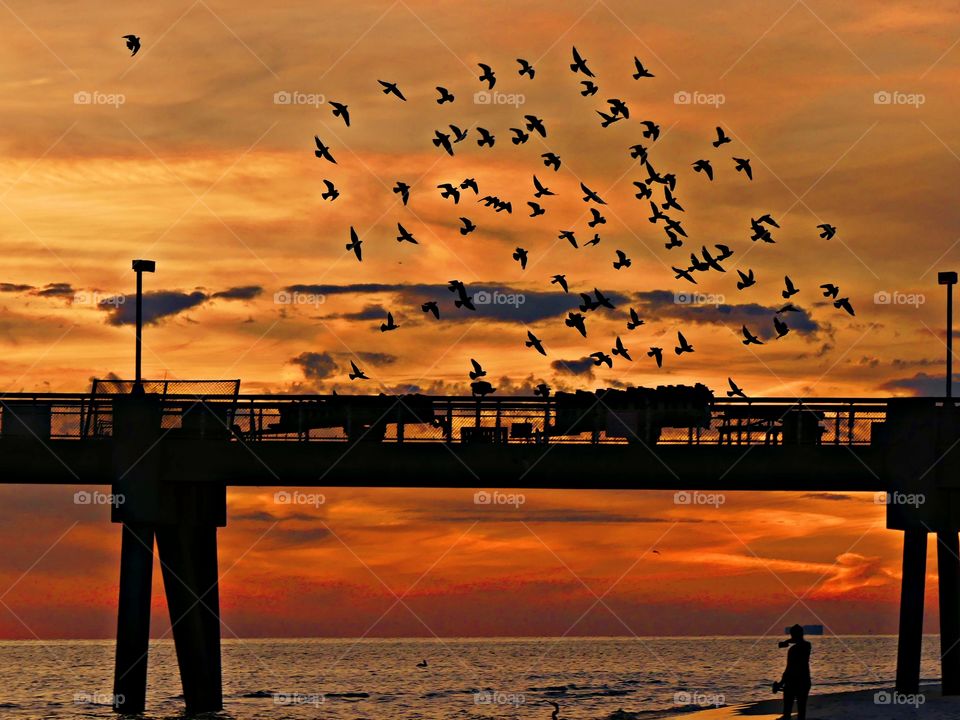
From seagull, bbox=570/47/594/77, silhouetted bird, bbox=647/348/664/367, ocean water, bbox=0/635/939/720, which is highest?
seagull, bbox=570/47/594/77

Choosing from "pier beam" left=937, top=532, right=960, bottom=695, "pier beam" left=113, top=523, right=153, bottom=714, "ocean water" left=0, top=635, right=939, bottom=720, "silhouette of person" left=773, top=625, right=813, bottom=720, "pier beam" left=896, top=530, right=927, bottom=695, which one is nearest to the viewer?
"silhouette of person" left=773, top=625, right=813, bottom=720

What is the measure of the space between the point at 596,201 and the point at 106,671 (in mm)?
105541

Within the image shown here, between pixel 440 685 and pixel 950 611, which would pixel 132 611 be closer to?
pixel 950 611

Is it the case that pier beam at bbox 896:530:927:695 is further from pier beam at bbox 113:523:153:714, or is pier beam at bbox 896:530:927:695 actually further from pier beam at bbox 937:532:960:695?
pier beam at bbox 113:523:153:714

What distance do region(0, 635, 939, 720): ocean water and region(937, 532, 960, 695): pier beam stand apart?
1046 centimetres

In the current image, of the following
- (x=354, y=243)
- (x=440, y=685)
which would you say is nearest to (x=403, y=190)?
(x=354, y=243)

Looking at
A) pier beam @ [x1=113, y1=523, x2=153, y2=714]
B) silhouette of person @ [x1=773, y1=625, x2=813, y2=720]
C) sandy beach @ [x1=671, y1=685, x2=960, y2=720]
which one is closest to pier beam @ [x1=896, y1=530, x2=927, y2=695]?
sandy beach @ [x1=671, y1=685, x2=960, y2=720]

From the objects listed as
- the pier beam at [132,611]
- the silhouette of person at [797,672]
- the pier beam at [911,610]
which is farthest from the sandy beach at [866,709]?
the pier beam at [132,611]

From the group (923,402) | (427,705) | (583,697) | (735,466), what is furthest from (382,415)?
(583,697)

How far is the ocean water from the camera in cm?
6419

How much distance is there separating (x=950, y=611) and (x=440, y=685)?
58319 millimetres

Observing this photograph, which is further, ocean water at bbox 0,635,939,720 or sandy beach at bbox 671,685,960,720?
ocean water at bbox 0,635,939,720

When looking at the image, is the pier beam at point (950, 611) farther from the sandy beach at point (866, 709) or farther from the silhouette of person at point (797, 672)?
the silhouette of person at point (797, 672)

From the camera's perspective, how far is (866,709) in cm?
3538
